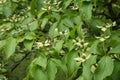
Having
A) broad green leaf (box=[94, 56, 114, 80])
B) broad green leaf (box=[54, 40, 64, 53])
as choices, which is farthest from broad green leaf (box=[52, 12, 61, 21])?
broad green leaf (box=[94, 56, 114, 80])

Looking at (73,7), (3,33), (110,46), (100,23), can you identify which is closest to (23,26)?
(3,33)

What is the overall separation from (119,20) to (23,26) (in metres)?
0.77

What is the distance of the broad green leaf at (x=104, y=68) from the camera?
→ 1.74 meters

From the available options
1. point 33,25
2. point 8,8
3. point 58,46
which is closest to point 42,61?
point 58,46

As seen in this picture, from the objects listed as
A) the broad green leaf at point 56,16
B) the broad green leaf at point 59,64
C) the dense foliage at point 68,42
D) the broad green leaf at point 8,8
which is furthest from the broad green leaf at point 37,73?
the broad green leaf at point 8,8

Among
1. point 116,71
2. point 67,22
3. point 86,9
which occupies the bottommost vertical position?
point 116,71

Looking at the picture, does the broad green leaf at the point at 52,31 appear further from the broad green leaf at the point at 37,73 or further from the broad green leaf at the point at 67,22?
the broad green leaf at the point at 37,73

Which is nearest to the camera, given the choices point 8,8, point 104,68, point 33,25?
point 104,68

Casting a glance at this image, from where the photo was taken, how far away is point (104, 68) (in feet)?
5.77

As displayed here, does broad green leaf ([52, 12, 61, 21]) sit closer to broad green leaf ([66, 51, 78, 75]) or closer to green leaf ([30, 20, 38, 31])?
green leaf ([30, 20, 38, 31])

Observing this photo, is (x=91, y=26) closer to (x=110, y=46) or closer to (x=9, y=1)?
(x=110, y=46)

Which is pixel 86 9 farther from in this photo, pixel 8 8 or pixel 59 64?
pixel 8 8

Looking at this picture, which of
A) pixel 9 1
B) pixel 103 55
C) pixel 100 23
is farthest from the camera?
pixel 9 1

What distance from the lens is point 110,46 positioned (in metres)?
1.94
